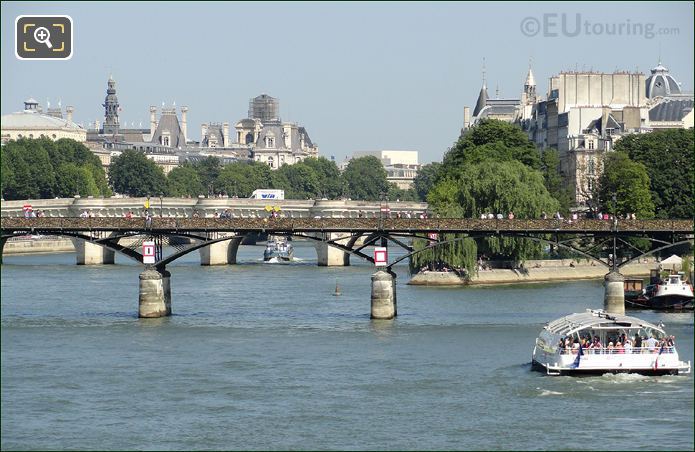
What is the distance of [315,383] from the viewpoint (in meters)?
47.0

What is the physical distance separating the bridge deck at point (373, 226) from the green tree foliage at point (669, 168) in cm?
3330

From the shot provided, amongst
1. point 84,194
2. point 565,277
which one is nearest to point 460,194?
point 565,277

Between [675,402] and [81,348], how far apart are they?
19.1m

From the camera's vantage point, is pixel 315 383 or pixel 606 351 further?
pixel 606 351

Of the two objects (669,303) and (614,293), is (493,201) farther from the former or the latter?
(614,293)

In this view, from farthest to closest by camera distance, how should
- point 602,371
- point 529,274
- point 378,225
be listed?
1. point 529,274
2. point 378,225
3. point 602,371

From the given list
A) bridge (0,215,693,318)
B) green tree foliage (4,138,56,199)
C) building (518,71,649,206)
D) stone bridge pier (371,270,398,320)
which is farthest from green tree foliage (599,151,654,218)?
green tree foliage (4,138,56,199)

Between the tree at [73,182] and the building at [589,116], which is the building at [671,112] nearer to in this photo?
the building at [589,116]

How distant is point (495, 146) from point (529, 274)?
19.8 metres

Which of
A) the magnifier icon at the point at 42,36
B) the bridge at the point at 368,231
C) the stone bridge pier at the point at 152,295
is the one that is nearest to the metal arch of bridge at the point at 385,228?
the bridge at the point at 368,231

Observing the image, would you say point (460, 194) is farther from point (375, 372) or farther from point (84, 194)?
point (84, 194)

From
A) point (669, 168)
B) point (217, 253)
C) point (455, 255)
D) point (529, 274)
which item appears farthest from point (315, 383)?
point (217, 253)

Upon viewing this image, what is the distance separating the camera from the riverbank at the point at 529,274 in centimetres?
8344

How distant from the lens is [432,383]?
4684 centimetres
